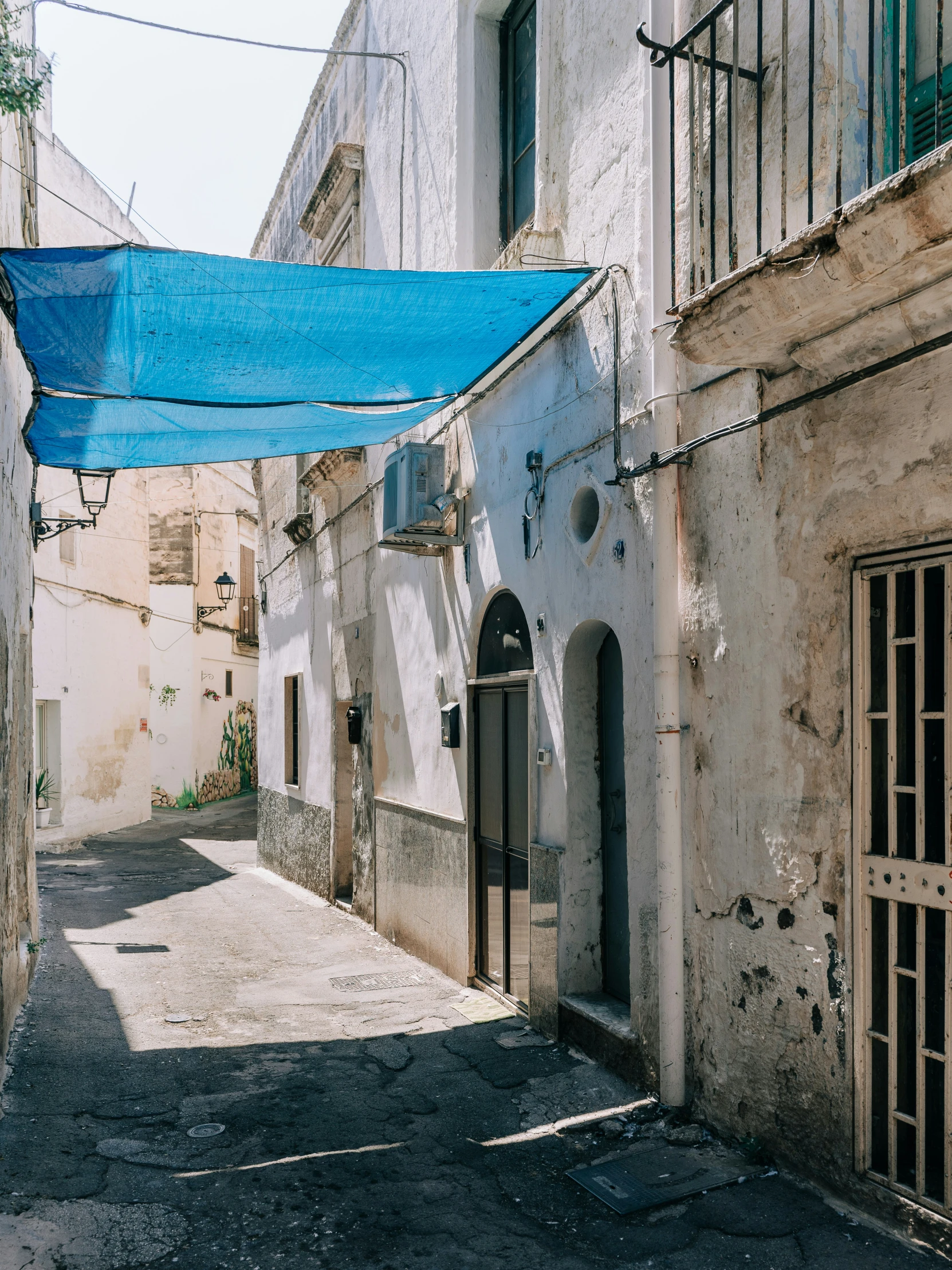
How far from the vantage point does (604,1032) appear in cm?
520

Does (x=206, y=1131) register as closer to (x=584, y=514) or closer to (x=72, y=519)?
(x=584, y=514)

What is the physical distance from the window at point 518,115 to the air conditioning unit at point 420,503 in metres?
1.64

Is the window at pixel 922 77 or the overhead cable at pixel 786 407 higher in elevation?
the window at pixel 922 77

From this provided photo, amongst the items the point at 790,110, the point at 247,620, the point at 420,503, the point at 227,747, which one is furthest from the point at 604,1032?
the point at 247,620

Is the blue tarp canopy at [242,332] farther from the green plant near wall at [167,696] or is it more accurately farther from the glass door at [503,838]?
the green plant near wall at [167,696]

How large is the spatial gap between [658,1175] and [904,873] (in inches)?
64.8

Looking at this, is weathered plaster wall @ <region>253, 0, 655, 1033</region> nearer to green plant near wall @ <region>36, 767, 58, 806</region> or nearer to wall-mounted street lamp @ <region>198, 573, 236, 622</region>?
green plant near wall @ <region>36, 767, 58, 806</region>

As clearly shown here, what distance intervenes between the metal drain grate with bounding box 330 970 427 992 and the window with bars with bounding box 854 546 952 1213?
4.44 metres

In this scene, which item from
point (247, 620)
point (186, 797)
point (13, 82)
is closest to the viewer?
point (13, 82)

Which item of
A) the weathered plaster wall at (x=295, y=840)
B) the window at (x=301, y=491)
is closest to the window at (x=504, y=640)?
the weathered plaster wall at (x=295, y=840)

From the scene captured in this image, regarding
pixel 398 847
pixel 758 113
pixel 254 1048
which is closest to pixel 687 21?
pixel 758 113

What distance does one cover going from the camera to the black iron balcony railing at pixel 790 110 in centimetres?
368

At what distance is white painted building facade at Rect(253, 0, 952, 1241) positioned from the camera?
3441mm

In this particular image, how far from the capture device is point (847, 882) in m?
3.65
